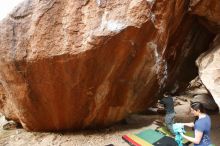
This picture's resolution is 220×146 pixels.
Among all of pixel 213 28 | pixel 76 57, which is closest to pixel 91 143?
pixel 76 57

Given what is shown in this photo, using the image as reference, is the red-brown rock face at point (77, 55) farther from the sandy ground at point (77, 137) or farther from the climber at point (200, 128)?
the climber at point (200, 128)

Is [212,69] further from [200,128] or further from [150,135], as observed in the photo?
[200,128]

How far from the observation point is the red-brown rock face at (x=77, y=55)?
4.95 metres

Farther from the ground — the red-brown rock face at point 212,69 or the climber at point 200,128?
the red-brown rock face at point 212,69

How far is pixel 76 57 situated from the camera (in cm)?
498

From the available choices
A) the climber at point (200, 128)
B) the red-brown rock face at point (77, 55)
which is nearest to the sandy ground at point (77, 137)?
the red-brown rock face at point (77, 55)

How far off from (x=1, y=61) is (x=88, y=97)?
1532mm

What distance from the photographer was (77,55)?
496 cm

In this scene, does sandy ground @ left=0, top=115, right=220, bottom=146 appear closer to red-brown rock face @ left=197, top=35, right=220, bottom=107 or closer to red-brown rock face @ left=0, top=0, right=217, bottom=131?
red-brown rock face @ left=0, top=0, right=217, bottom=131

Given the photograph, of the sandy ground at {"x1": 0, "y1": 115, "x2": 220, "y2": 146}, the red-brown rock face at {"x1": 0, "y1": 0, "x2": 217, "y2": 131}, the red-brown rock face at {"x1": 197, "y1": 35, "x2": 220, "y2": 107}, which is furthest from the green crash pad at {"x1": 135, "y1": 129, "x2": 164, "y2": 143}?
the red-brown rock face at {"x1": 197, "y1": 35, "x2": 220, "y2": 107}

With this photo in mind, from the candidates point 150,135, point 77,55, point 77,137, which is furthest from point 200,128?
point 77,137

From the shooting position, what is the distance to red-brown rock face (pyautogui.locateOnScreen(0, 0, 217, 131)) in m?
4.95

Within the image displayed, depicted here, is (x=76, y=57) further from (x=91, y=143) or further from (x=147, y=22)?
(x=91, y=143)

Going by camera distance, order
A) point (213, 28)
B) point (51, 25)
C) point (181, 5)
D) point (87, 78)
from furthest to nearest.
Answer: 1. point (213, 28)
2. point (181, 5)
3. point (87, 78)
4. point (51, 25)
